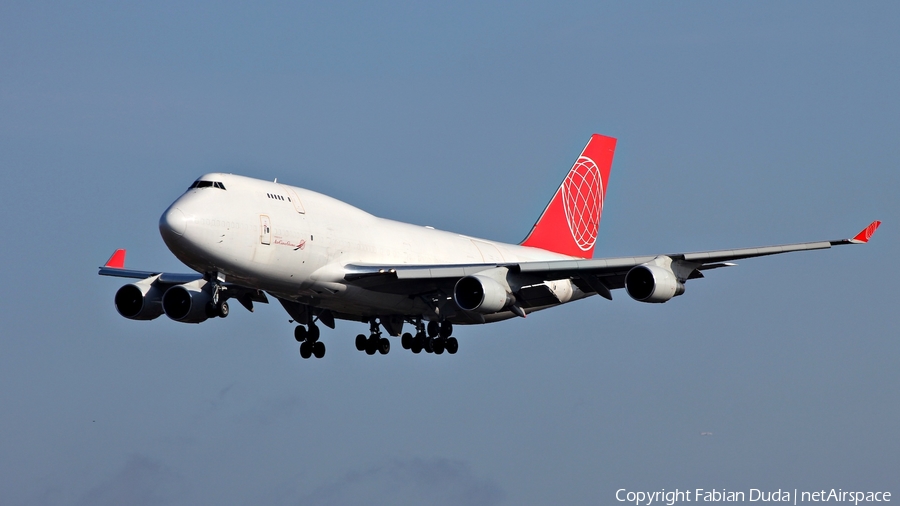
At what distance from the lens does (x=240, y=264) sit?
37531mm

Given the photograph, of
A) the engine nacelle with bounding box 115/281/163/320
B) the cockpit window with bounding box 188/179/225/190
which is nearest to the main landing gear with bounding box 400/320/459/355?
the engine nacelle with bounding box 115/281/163/320

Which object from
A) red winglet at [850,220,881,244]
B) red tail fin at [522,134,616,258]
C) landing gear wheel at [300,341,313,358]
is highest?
red tail fin at [522,134,616,258]

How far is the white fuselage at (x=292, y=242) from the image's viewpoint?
1448 inches

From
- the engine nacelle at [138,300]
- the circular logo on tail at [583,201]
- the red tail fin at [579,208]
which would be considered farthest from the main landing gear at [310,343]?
the circular logo on tail at [583,201]

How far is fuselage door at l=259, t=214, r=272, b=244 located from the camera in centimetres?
3790

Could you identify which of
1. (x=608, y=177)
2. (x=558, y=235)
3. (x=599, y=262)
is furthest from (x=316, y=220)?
(x=608, y=177)

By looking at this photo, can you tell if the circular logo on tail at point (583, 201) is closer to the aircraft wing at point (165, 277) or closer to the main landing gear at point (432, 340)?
the main landing gear at point (432, 340)

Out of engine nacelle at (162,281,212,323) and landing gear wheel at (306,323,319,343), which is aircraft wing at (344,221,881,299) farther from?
engine nacelle at (162,281,212,323)

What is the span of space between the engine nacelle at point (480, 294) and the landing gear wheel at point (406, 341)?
5.62 meters

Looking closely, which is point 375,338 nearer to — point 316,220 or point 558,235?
point 316,220

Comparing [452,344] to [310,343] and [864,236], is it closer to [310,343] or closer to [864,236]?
[310,343]

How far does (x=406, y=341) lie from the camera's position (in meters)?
46.2

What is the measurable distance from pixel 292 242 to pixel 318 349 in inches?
333

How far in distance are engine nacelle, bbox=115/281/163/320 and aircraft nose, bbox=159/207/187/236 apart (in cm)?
939
